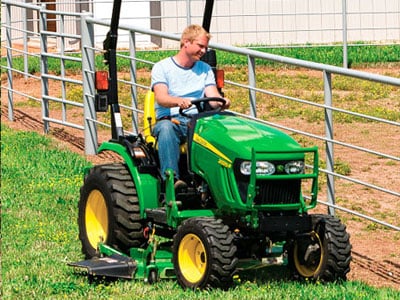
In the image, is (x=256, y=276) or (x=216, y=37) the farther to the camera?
(x=216, y=37)

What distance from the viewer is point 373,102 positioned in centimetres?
1747

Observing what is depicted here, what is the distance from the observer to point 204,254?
8125mm

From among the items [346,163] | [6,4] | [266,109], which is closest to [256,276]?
[346,163]

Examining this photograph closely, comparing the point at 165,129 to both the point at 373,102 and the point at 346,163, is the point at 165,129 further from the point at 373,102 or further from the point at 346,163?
the point at 373,102

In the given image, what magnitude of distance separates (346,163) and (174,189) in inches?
204

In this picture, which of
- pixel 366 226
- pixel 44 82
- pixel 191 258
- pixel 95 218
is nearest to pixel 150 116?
pixel 95 218

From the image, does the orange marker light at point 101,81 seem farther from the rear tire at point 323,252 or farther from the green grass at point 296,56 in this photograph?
the green grass at point 296,56

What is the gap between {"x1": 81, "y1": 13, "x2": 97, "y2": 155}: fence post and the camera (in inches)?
555

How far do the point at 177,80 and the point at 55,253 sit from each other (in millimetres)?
1622

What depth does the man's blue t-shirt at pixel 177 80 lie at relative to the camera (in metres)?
8.92

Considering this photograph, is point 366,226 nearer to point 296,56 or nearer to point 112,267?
point 112,267

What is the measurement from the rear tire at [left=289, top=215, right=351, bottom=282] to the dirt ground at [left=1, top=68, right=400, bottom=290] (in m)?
0.88

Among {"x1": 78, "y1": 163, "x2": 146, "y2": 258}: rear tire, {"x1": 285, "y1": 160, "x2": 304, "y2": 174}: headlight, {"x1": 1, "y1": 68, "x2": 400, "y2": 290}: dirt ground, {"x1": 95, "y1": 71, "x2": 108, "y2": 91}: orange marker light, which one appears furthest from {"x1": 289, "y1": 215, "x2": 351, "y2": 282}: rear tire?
{"x1": 95, "y1": 71, "x2": 108, "y2": 91}: orange marker light

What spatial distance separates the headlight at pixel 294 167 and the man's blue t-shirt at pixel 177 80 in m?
1.01
